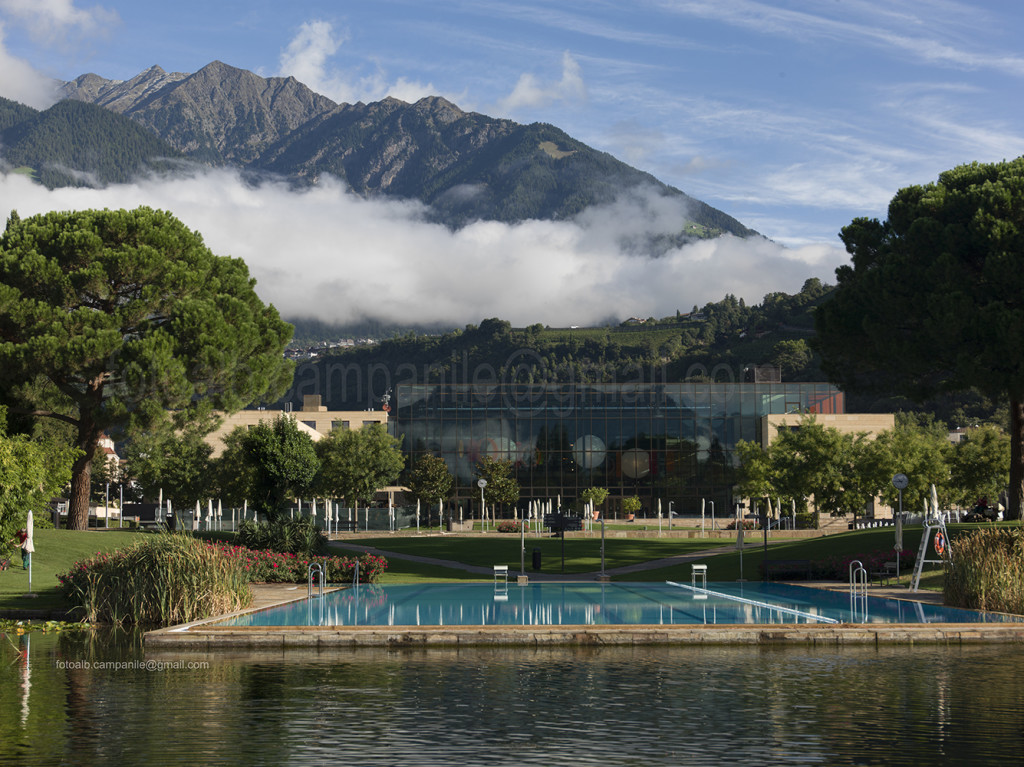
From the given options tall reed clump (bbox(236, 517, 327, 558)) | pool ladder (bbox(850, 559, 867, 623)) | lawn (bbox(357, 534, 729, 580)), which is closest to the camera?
pool ladder (bbox(850, 559, 867, 623))

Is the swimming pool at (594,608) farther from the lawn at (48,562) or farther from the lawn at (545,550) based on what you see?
the lawn at (545,550)

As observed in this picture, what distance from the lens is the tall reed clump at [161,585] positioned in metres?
19.9

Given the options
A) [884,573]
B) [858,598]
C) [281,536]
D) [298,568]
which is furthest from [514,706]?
[281,536]

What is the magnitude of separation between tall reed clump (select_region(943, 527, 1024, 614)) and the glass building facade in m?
60.3

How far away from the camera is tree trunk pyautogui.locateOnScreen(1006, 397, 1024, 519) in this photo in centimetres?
3528

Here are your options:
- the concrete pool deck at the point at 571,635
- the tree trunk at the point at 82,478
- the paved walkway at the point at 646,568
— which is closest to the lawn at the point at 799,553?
the paved walkway at the point at 646,568

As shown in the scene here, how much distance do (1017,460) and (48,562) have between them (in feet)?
104

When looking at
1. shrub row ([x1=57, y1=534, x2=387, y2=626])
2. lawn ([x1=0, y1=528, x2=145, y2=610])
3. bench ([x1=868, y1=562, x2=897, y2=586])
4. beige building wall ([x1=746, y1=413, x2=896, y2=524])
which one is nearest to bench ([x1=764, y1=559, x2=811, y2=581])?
bench ([x1=868, y1=562, x2=897, y2=586])

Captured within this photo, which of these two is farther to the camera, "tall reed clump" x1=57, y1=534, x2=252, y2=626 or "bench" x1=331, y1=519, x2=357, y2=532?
"bench" x1=331, y1=519, x2=357, y2=532

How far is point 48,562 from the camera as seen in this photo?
2956 centimetres

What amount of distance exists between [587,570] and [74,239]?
74.6ft

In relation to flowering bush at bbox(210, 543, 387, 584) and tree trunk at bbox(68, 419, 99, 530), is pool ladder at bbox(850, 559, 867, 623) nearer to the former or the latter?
flowering bush at bbox(210, 543, 387, 584)

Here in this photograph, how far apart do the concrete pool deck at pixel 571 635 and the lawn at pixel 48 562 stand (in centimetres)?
613

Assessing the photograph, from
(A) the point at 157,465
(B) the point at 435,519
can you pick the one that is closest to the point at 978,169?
(B) the point at 435,519
